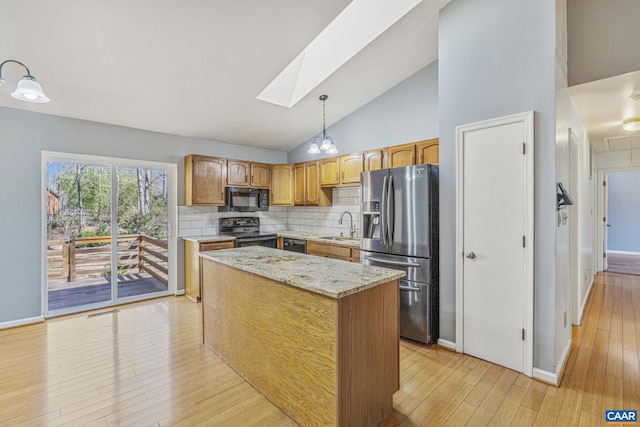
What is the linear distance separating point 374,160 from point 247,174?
222cm

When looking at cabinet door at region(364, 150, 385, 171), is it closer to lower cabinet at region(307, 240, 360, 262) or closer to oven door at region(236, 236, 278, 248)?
lower cabinet at region(307, 240, 360, 262)

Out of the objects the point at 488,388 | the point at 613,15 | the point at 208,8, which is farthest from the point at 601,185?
the point at 208,8

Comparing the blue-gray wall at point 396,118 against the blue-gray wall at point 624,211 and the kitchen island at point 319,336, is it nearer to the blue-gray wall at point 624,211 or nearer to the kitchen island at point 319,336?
the kitchen island at point 319,336

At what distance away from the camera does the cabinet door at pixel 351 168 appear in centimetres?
427

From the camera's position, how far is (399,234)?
10.2ft

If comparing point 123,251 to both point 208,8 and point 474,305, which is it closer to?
point 208,8

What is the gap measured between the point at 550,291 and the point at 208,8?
11.7ft

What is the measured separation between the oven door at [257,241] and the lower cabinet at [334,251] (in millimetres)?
834

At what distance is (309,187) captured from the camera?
506cm

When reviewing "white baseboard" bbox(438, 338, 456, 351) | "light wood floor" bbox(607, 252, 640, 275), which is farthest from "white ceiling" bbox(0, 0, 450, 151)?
"light wood floor" bbox(607, 252, 640, 275)

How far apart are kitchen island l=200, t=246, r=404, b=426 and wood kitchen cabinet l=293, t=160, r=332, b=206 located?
2.58 metres

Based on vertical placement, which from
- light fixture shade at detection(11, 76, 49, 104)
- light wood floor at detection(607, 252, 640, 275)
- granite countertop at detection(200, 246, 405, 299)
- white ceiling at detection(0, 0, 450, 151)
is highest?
white ceiling at detection(0, 0, 450, 151)

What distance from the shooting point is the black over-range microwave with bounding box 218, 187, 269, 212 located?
15.9ft

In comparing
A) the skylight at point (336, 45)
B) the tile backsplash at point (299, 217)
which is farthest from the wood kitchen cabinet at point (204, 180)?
the skylight at point (336, 45)
